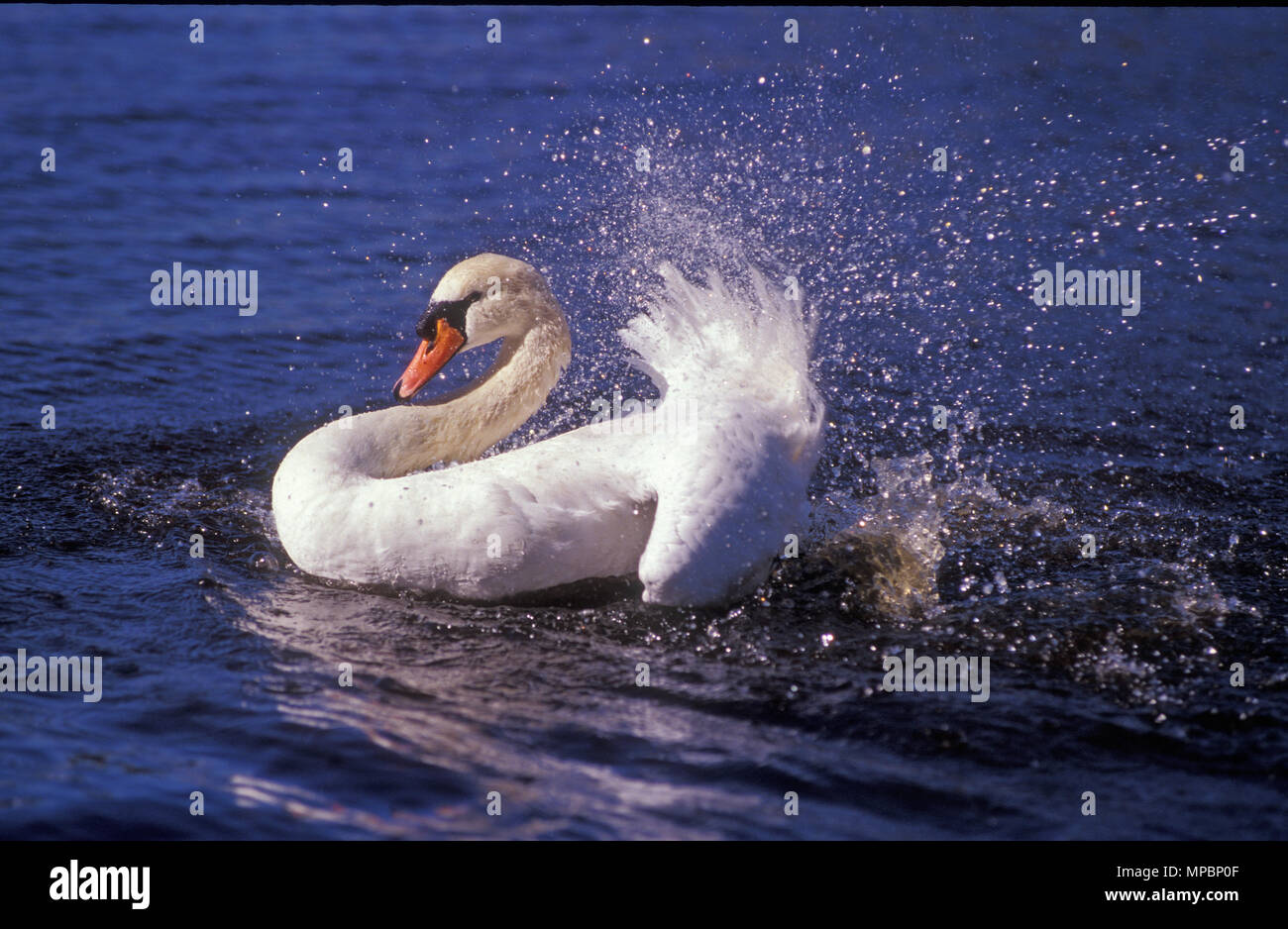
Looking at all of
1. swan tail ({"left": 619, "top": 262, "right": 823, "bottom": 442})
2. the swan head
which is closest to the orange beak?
the swan head

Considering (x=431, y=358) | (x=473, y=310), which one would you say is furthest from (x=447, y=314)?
(x=431, y=358)

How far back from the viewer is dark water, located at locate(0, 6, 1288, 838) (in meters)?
4.71

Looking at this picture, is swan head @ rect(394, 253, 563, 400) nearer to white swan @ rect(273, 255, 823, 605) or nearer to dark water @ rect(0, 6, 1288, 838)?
white swan @ rect(273, 255, 823, 605)

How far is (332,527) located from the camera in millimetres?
5758

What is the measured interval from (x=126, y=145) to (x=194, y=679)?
960 centimetres

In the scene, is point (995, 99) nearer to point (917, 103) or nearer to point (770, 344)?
point (917, 103)

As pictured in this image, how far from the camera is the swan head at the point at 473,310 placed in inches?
246

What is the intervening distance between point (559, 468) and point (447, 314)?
3.43 feet

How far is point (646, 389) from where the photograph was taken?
30.2 ft

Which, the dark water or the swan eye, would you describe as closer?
the dark water

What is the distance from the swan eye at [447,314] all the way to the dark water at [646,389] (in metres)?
1.35
